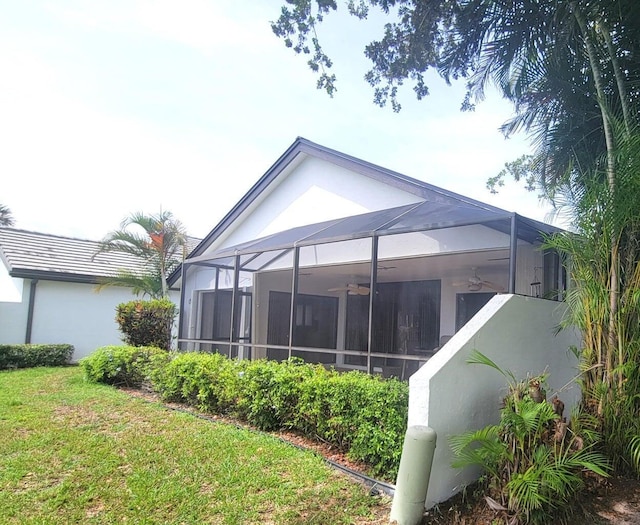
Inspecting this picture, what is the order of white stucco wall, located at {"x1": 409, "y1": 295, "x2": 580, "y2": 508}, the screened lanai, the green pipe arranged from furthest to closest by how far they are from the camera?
the screened lanai → white stucco wall, located at {"x1": 409, "y1": 295, "x2": 580, "y2": 508} → the green pipe

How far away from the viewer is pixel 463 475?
15.1 ft

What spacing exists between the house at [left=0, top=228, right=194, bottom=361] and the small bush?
518 centimetres

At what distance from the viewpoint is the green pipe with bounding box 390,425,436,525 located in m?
3.98

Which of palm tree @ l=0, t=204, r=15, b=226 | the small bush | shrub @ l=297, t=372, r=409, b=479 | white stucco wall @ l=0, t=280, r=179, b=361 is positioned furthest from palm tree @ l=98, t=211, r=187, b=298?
palm tree @ l=0, t=204, r=15, b=226

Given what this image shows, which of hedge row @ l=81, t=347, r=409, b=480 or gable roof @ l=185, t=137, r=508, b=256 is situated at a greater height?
gable roof @ l=185, t=137, r=508, b=256

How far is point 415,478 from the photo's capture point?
3982 mm

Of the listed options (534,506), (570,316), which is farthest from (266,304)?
(534,506)

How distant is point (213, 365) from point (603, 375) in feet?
18.9

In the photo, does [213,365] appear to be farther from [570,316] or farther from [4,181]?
[4,181]

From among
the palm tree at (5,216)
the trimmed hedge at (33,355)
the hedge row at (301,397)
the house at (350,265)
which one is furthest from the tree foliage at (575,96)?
the palm tree at (5,216)

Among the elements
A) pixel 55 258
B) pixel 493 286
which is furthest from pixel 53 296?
pixel 493 286

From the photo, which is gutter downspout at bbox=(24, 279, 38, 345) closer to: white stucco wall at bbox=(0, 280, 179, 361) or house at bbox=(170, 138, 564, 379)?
white stucco wall at bbox=(0, 280, 179, 361)

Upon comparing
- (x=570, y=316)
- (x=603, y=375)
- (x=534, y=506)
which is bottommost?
(x=534, y=506)

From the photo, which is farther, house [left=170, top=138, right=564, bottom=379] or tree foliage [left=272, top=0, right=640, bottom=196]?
house [left=170, top=138, right=564, bottom=379]
